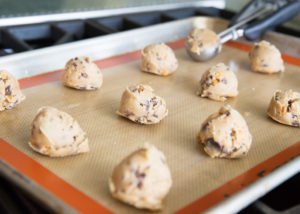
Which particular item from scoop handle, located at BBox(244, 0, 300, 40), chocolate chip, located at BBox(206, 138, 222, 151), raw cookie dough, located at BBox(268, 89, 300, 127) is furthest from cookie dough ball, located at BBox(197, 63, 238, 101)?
scoop handle, located at BBox(244, 0, 300, 40)

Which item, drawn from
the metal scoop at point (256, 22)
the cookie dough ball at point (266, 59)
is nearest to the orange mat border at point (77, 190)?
the cookie dough ball at point (266, 59)

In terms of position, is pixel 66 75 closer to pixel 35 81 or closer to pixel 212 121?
pixel 35 81

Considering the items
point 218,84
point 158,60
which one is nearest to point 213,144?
point 218,84

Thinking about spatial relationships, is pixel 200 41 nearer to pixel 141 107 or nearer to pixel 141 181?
pixel 141 107

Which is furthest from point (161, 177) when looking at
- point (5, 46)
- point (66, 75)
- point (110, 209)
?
point (5, 46)

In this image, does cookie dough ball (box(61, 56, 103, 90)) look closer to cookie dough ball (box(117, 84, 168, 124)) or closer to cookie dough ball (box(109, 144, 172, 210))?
cookie dough ball (box(117, 84, 168, 124))

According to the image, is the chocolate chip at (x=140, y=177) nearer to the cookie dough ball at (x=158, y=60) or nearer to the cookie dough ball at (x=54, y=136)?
the cookie dough ball at (x=54, y=136)
